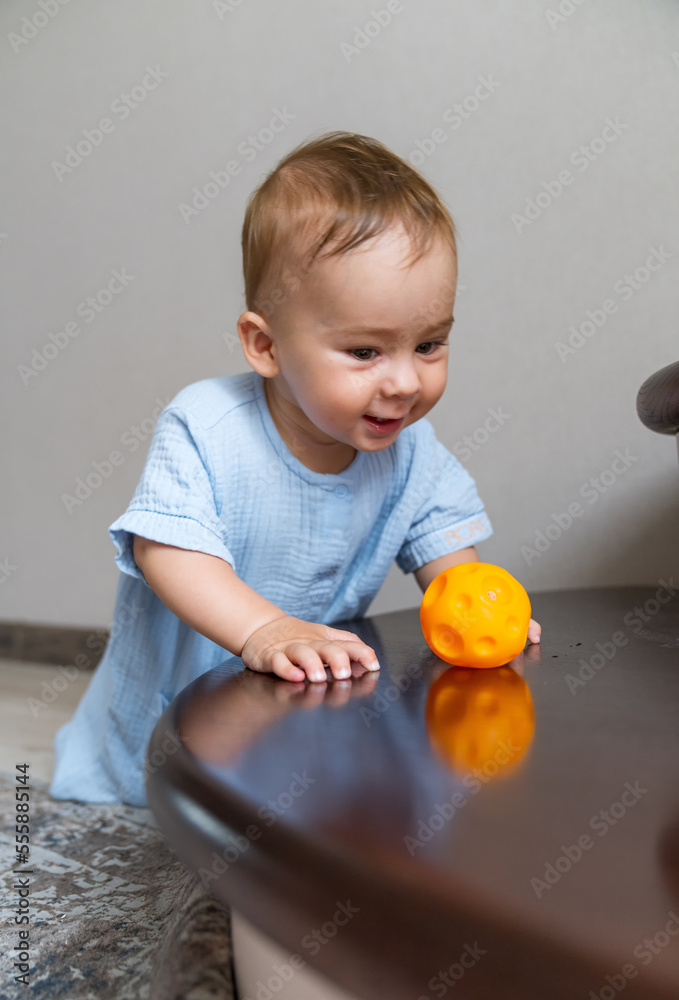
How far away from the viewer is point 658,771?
0.41 m

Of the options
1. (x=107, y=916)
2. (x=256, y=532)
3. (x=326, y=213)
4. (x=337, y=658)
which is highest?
(x=326, y=213)

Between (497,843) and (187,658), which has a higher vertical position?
(497,843)

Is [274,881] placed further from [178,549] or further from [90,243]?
[90,243]

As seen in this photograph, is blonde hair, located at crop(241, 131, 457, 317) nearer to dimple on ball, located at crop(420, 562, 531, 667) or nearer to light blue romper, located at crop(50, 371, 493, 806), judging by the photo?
light blue romper, located at crop(50, 371, 493, 806)

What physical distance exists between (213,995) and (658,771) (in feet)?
0.84

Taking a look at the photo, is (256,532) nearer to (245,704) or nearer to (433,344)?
(433,344)

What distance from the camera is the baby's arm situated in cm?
64

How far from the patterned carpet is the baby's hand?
17cm

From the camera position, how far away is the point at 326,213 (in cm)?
80

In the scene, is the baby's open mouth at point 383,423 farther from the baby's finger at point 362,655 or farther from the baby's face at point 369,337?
the baby's finger at point 362,655

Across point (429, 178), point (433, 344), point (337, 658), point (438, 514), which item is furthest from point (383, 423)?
point (429, 178)

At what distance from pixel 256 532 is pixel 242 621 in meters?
0.22

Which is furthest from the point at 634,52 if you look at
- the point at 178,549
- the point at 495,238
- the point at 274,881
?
the point at 274,881

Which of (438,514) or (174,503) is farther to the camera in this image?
(438,514)
